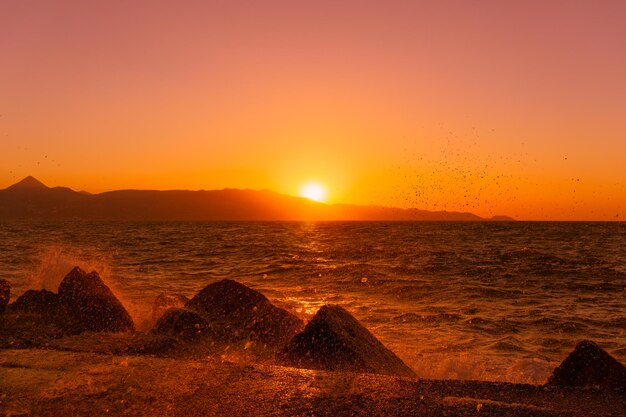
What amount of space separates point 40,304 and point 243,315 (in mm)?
3309

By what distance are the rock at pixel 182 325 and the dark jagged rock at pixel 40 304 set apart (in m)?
2.03

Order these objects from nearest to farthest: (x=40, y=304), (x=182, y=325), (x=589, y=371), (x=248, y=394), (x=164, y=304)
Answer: (x=248, y=394)
(x=589, y=371)
(x=182, y=325)
(x=40, y=304)
(x=164, y=304)

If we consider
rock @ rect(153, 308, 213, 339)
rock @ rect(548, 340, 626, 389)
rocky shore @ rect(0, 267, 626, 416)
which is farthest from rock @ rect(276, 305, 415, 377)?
rock @ rect(548, 340, 626, 389)

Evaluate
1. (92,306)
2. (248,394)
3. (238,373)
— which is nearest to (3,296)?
(92,306)

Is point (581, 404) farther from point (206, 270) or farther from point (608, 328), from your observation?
point (206, 270)

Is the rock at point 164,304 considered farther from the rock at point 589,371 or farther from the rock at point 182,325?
the rock at point 589,371

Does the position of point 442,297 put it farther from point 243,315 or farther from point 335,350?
point 335,350

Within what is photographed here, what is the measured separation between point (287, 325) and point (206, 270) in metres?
14.7

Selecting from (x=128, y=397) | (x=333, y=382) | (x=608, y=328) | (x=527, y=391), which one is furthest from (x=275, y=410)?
(x=608, y=328)

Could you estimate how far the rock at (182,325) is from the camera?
711 centimetres

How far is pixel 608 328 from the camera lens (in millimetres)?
11570

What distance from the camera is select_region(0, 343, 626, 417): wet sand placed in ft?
13.2

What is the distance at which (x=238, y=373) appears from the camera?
194 inches

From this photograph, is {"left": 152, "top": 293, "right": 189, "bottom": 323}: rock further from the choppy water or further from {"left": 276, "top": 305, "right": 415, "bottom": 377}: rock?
{"left": 276, "top": 305, "right": 415, "bottom": 377}: rock
